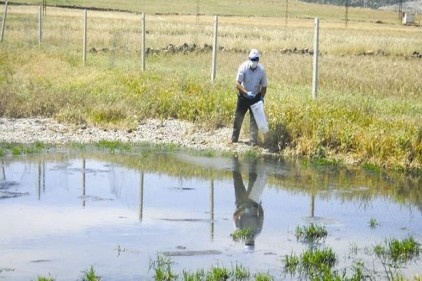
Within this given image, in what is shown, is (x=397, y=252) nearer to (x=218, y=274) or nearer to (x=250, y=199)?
(x=218, y=274)

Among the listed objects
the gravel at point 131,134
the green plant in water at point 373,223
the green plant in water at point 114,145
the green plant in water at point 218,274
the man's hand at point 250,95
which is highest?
the man's hand at point 250,95

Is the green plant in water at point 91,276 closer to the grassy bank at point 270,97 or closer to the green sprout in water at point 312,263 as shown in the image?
the green sprout in water at point 312,263

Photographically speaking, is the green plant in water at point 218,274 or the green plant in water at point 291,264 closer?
the green plant in water at point 218,274

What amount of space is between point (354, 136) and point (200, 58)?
2234 cm

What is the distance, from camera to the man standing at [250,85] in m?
18.9

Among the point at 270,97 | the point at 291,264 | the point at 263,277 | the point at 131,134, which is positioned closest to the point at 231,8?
the point at 270,97

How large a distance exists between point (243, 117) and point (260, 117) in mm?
637

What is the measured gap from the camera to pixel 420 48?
49500 millimetres

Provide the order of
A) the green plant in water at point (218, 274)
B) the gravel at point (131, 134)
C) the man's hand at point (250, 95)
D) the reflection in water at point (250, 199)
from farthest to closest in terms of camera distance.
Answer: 1. the gravel at point (131, 134)
2. the man's hand at point (250, 95)
3. the reflection in water at point (250, 199)
4. the green plant in water at point (218, 274)

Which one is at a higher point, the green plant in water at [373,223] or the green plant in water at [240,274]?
the green plant in water at [373,223]

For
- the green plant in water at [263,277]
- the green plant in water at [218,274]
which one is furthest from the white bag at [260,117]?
the green plant in water at [218,274]

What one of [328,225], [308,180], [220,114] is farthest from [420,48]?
[328,225]

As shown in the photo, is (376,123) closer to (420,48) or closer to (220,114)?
(220,114)

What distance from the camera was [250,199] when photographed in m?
14.6
